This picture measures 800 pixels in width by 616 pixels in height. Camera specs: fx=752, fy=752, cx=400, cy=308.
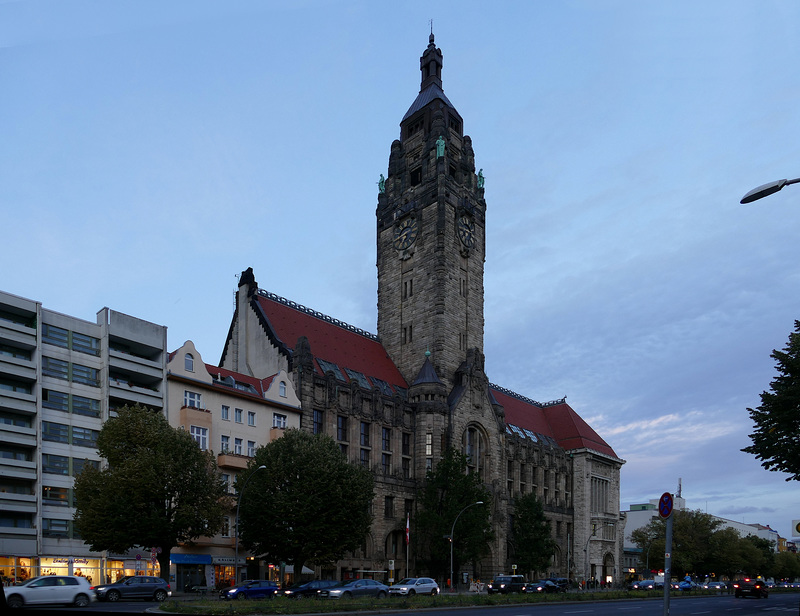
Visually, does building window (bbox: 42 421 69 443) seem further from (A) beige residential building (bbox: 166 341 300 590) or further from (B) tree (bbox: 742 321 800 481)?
(B) tree (bbox: 742 321 800 481)

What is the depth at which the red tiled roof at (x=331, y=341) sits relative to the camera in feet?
243

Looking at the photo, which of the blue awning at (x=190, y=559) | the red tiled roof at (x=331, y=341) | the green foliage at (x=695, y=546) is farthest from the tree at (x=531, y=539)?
the blue awning at (x=190, y=559)

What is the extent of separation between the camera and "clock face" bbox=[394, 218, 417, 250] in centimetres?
8788

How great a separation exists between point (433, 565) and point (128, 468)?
115ft

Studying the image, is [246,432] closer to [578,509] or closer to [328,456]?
[328,456]

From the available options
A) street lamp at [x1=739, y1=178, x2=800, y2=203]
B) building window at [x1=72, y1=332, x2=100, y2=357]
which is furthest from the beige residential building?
street lamp at [x1=739, y1=178, x2=800, y2=203]

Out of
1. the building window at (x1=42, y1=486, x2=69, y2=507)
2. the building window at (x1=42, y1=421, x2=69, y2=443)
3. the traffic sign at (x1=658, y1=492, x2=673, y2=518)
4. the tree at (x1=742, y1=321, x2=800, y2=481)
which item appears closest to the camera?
the traffic sign at (x1=658, y1=492, x2=673, y2=518)

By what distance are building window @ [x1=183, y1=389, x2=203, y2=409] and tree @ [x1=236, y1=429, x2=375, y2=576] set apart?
896cm

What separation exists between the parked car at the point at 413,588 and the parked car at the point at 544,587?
11711mm

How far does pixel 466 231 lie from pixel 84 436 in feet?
161

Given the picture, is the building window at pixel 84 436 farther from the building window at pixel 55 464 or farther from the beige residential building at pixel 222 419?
the beige residential building at pixel 222 419

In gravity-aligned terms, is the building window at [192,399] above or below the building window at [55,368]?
below

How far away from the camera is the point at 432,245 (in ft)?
280

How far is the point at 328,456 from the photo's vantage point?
171 ft
